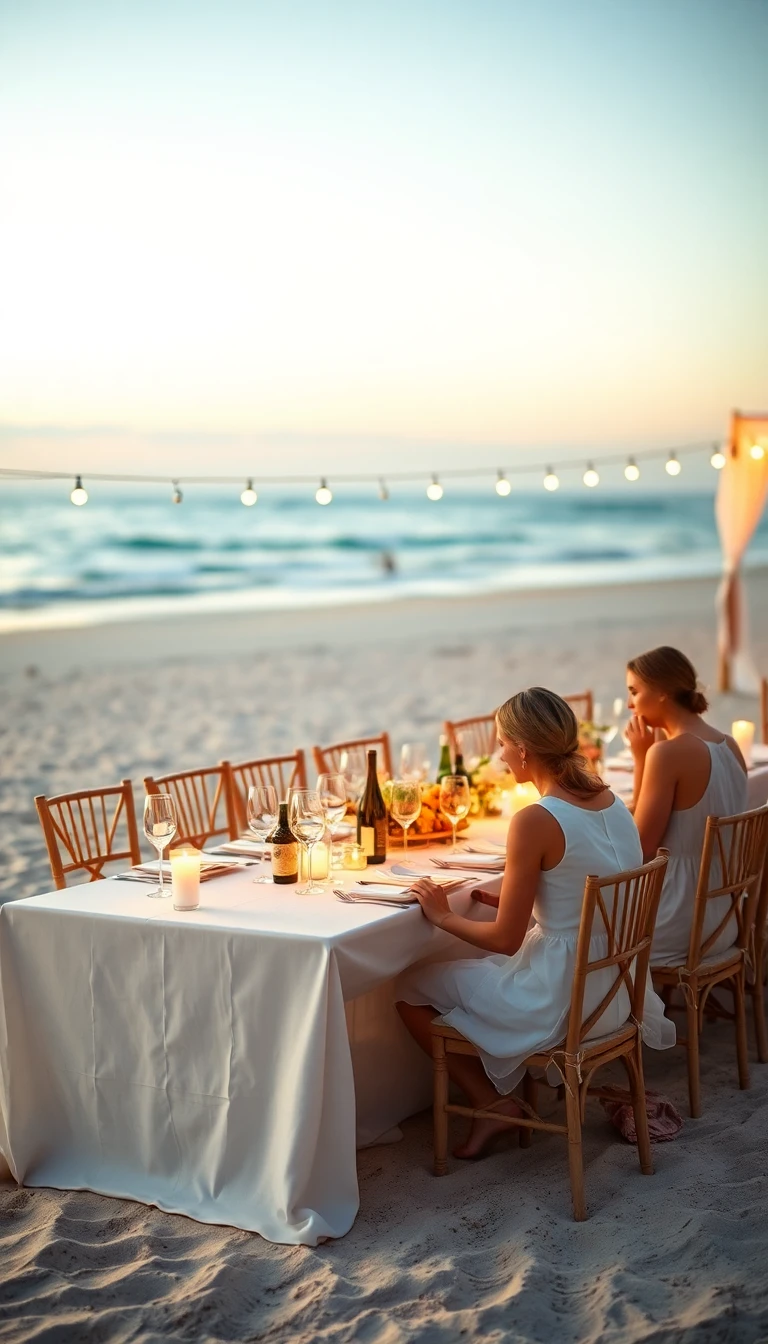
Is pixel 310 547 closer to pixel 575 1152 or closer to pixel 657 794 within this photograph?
pixel 657 794

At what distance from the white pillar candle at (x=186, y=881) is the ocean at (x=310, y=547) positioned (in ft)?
42.3

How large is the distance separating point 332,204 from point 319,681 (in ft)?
14.8

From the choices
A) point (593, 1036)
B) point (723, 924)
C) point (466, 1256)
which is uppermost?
point (723, 924)

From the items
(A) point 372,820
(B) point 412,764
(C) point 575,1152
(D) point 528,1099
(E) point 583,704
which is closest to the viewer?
(C) point 575,1152

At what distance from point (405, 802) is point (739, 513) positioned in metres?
6.64

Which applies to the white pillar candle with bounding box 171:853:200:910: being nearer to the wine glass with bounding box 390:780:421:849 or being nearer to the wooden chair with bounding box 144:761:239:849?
the wine glass with bounding box 390:780:421:849

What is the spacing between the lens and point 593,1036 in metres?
3.25

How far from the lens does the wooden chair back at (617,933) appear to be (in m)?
3.05

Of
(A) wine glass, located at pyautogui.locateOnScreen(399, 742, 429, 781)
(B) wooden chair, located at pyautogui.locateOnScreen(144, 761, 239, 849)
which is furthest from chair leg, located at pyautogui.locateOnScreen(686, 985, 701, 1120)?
(B) wooden chair, located at pyautogui.locateOnScreen(144, 761, 239, 849)

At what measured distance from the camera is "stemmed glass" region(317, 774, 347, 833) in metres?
3.60

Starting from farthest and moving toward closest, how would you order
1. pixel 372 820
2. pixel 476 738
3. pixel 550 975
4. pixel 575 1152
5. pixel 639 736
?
1. pixel 476 738
2. pixel 639 736
3. pixel 372 820
4. pixel 550 975
5. pixel 575 1152

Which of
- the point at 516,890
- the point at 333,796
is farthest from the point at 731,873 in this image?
the point at 333,796

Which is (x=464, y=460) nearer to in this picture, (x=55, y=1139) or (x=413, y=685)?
(x=413, y=685)

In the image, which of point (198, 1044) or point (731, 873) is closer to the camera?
point (198, 1044)
